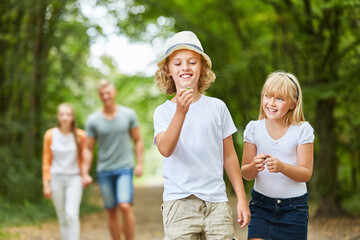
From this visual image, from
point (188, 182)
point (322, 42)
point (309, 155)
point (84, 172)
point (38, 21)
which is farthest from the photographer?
point (38, 21)

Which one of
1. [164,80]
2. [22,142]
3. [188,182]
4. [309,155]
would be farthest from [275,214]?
[22,142]

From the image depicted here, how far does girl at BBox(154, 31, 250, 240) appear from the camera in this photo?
3.24m

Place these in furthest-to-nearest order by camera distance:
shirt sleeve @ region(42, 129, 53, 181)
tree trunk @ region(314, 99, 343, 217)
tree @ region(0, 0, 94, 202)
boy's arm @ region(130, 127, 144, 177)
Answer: tree @ region(0, 0, 94, 202)
tree trunk @ region(314, 99, 343, 217)
boy's arm @ region(130, 127, 144, 177)
shirt sleeve @ region(42, 129, 53, 181)

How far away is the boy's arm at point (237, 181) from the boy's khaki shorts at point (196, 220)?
0.33ft

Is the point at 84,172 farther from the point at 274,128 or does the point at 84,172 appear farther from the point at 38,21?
the point at 38,21

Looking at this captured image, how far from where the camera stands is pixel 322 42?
11336 mm

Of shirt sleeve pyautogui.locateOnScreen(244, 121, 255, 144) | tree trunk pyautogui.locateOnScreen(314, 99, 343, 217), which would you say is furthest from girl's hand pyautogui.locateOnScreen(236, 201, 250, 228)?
tree trunk pyautogui.locateOnScreen(314, 99, 343, 217)

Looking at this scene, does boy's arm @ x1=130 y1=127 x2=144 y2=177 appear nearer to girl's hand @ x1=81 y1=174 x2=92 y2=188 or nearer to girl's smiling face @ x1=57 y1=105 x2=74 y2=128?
girl's hand @ x1=81 y1=174 x2=92 y2=188

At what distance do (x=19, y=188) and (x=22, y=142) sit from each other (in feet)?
4.43

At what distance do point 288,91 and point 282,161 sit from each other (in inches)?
20.4

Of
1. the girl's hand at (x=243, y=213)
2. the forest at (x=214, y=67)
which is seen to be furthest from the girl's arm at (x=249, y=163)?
the forest at (x=214, y=67)

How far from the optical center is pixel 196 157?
330 centimetres

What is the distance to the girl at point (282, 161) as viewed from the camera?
3.58 metres

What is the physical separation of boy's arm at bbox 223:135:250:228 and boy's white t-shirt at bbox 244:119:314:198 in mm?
289
